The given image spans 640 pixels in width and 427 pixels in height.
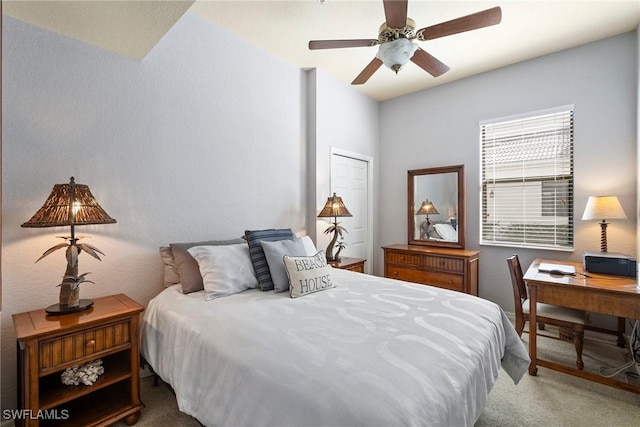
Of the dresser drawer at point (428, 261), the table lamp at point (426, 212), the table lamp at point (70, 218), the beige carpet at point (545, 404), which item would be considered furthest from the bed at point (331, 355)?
the table lamp at point (426, 212)

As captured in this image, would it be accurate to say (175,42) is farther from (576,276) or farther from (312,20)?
(576,276)

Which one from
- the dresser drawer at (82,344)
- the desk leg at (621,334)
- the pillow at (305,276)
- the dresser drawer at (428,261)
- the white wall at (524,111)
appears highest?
the white wall at (524,111)

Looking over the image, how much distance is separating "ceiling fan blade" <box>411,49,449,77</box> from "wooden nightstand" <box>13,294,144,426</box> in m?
2.65

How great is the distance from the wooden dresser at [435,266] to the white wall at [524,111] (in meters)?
0.43

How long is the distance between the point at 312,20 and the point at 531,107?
103 inches

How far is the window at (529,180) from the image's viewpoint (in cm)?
317

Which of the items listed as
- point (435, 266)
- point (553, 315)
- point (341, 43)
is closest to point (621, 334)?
point (553, 315)

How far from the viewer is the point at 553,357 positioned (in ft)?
8.23

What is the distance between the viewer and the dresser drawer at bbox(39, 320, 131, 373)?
4.81 ft

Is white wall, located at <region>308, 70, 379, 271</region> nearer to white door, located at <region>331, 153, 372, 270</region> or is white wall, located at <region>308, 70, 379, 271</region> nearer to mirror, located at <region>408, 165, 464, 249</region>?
white door, located at <region>331, 153, 372, 270</region>

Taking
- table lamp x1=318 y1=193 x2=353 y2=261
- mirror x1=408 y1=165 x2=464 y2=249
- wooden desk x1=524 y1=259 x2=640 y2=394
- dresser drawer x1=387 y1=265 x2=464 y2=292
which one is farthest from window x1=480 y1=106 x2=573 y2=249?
table lamp x1=318 y1=193 x2=353 y2=261

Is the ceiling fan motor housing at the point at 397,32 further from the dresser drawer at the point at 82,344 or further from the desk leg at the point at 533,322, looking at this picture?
the dresser drawer at the point at 82,344

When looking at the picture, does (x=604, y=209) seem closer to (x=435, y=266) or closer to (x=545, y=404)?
(x=435, y=266)

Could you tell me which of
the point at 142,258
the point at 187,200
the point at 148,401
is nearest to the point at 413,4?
the point at 187,200
